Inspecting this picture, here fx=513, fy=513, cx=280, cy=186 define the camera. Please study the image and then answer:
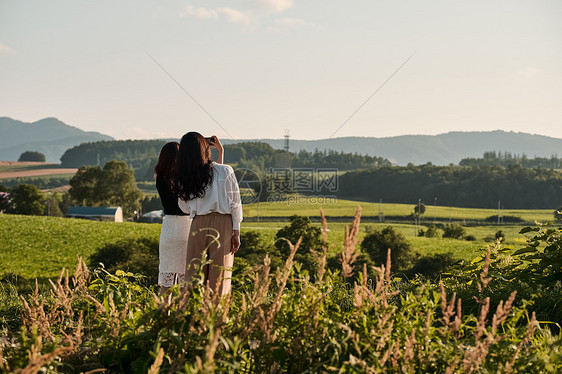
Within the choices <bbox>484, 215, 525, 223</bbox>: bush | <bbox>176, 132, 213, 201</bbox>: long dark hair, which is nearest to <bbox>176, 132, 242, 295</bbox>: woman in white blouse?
<bbox>176, 132, 213, 201</bbox>: long dark hair

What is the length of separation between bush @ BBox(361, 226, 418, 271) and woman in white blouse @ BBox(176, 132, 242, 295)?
17.0 m

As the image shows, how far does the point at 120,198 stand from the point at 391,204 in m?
59.1

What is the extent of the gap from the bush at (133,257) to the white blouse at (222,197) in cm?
1098

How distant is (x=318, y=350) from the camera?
7.25 feet

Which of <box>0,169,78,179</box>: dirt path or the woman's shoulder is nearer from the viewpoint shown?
the woman's shoulder

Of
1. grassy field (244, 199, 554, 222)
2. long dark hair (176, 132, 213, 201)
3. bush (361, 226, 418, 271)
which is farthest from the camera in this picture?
grassy field (244, 199, 554, 222)

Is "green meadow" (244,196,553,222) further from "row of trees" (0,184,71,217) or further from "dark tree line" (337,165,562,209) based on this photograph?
"row of trees" (0,184,71,217)

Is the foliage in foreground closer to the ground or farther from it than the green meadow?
farther from it

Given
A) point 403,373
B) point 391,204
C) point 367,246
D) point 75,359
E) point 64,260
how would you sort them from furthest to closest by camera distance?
point 391,204 → point 64,260 → point 367,246 → point 75,359 → point 403,373

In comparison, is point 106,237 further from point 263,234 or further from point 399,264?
point 399,264

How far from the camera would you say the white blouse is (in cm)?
487

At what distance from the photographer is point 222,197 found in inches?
192

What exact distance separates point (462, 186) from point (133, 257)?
108 metres

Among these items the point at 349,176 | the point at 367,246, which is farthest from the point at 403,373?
the point at 349,176
